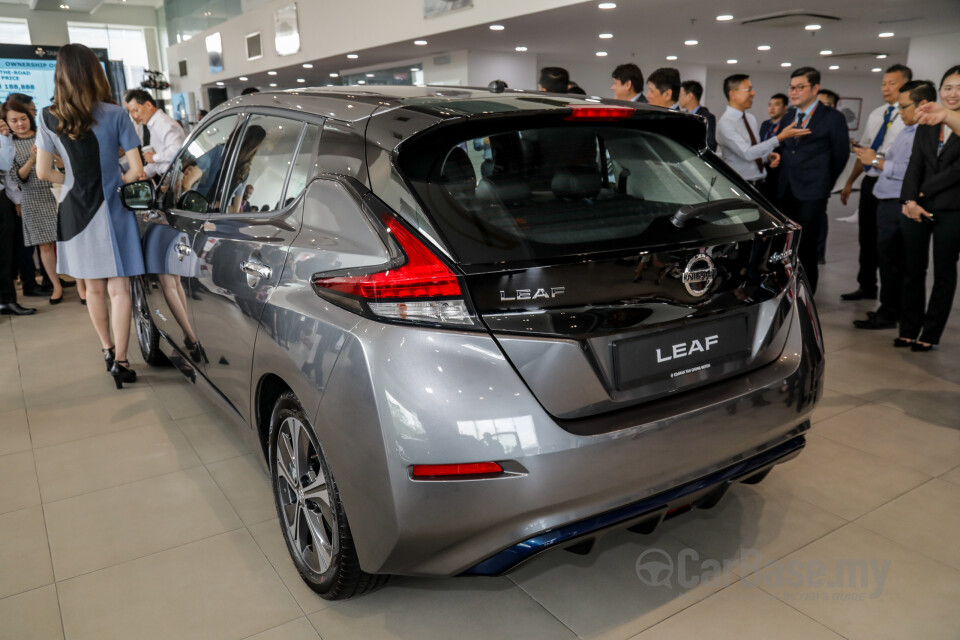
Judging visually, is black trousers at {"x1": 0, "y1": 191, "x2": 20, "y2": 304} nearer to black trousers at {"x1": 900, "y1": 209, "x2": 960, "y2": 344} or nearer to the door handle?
the door handle

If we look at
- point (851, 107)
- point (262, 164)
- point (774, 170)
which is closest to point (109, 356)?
point (262, 164)

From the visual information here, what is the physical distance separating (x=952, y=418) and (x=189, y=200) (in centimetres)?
341

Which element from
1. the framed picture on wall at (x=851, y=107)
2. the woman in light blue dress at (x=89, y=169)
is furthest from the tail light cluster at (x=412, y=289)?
the framed picture on wall at (x=851, y=107)

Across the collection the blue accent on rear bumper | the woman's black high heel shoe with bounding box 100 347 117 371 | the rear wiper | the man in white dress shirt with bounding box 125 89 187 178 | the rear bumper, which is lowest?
the woman's black high heel shoe with bounding box 100 347 117 371

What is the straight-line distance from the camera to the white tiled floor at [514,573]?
184 cm

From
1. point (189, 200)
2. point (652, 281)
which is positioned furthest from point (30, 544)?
point (652, 281)

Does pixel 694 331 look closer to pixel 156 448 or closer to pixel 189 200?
pixel 189 200

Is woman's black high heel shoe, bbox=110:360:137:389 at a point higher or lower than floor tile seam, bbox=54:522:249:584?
higher

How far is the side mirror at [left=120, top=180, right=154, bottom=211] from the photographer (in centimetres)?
304

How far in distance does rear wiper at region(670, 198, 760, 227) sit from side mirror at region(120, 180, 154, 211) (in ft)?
7.92

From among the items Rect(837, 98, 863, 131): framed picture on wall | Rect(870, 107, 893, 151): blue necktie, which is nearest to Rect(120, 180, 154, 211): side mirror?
Rect(870, 107, 893, 151): blue necktie

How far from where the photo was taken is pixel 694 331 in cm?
163

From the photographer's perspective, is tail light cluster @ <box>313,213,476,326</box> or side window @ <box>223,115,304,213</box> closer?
tail light cluster @ <box>313,213,476,326</box>

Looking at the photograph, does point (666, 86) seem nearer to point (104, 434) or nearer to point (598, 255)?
point (598, 255)
